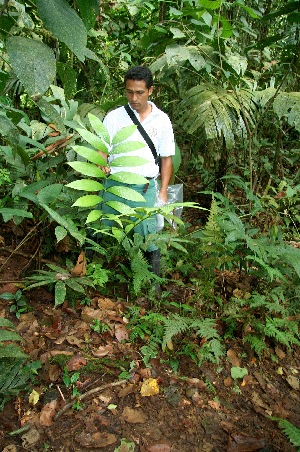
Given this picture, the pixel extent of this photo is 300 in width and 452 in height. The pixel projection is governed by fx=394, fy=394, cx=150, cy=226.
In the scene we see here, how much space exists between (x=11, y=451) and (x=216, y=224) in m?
1.94

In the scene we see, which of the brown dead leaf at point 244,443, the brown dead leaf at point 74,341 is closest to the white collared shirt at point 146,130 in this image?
the brown dead leaf at point 74,341

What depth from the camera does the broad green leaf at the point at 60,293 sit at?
2.44 metres

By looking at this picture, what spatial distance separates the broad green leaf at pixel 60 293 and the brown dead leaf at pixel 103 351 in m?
0.39

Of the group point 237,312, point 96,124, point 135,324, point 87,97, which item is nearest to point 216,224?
point 237,312

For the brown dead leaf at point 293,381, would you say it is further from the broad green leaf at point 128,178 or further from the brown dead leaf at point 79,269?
the broad green leaf at point 128,178

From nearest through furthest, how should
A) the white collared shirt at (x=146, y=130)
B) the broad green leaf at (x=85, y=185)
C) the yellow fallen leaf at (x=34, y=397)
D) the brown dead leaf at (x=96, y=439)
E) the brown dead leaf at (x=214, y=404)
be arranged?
the brown dead leaf at (x=96, y=439)
the yellow fallen leaf at (x=34, y=397)
the brown dead leaf at (x=214, y=404)
the broad green leaf at (x=85, y=185)
the white collared shirt at (x=146, y=130)

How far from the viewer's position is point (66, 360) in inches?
93.7

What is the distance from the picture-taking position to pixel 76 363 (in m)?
2.38

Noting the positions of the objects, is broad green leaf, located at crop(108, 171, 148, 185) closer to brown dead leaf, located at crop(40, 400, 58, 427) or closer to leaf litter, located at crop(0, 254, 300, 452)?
leaf litter, located at crop(0, 254, 300, 452)

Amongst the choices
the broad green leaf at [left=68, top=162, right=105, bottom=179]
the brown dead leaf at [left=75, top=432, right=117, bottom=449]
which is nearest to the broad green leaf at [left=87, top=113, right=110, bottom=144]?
the broad green leaf at [left=68, top=162, right=105, bottom=179]

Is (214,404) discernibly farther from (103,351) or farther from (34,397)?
(34,397)

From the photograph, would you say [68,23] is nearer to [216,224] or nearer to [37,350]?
[37,350]

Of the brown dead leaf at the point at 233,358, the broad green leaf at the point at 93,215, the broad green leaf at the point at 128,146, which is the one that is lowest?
the brown dead leaf at the point at 233,358

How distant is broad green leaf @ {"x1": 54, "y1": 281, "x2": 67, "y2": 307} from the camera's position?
2443 mm
